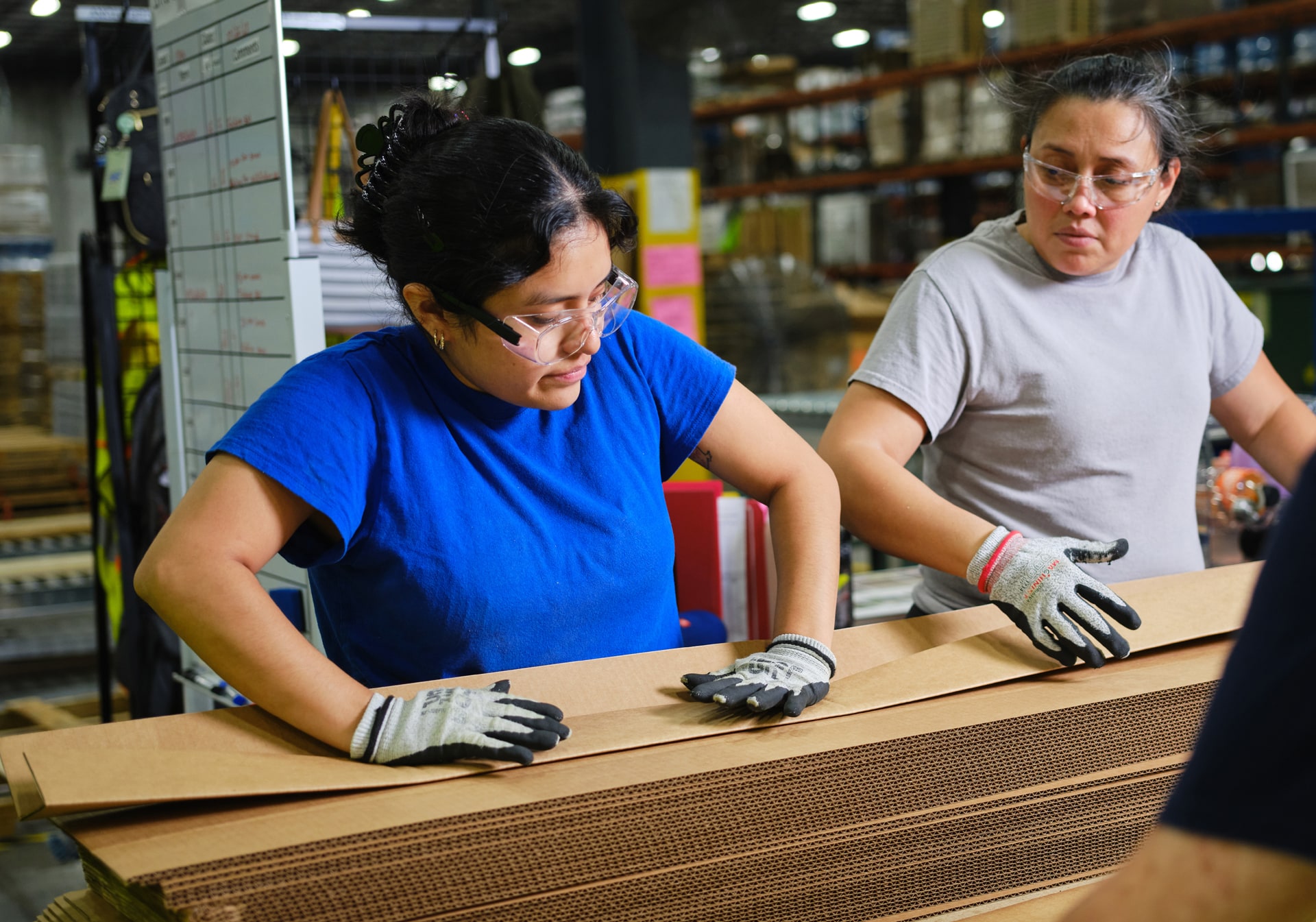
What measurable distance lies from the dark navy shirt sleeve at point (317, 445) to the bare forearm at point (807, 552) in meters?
0.63

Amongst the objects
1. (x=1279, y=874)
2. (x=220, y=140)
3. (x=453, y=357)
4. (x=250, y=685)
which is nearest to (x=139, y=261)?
(x=220, y=140)

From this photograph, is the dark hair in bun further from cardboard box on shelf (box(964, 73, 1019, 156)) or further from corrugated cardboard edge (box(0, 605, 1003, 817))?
cardboard box on shelf (box(964, 73, 1019, 156))

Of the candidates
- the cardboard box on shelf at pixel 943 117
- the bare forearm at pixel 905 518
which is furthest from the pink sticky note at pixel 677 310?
the bare forearm at pixel 905 518

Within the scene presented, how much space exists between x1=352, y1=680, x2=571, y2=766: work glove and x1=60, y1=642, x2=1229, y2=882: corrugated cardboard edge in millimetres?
33

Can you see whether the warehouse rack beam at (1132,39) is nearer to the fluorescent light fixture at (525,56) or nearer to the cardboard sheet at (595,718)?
the cardboard sheet at (595,718)

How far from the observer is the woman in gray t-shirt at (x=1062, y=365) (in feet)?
6.87

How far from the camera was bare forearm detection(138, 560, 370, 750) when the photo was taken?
140 centimetres

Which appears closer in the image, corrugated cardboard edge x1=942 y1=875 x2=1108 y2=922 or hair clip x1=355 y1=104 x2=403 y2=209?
corrugated cardboard edge x1=942 y1=875 x2=1108 y2=922

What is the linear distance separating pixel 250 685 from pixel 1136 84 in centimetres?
175

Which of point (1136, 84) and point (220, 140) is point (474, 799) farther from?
point (220, 140)

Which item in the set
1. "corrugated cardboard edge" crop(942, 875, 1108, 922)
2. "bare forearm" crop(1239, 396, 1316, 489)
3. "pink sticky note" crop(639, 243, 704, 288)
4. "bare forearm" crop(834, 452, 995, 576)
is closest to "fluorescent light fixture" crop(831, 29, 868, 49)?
"pink sticky note" crop(639, 243, 704, 288)

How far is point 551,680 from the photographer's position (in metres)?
1.56

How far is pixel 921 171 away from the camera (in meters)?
9.36

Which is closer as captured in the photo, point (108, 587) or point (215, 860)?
point (215, 860)
